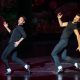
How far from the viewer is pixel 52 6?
21391 millimetres

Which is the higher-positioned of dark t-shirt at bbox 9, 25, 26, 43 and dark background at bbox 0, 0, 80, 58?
dark background at bbox 0, 0, 80, 58

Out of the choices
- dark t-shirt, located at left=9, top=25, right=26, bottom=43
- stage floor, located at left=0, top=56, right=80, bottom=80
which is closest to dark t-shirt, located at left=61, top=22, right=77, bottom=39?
stage floor, located at left=0, top=56, right=80, bottom=80

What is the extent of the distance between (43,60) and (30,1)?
17.8ft

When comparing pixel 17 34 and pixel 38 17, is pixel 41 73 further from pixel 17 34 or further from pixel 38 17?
pixel 38 17

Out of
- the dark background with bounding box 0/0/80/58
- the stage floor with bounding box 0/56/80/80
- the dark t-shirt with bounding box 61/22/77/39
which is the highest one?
the dark background with bounding box 0/0/80/58

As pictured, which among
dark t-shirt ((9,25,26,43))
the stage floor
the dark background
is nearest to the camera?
the stage floor

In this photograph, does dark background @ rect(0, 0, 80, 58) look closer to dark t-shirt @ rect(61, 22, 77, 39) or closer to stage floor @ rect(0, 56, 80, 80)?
stage floor @ rect(0, 56, 80, 80)

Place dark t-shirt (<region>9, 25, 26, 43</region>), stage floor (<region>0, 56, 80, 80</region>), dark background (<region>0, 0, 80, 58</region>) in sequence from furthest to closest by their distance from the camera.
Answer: dark background (<region>0, 0, 80, 58</region>)
dark t-shirt (<region>9, 25, 26, 43</region>)
stage floor (<region>0, 56, 80, 80</region>)

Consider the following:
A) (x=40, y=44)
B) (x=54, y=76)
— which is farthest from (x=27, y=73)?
(x=40, y=44)

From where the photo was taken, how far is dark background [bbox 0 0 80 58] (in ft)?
69.5

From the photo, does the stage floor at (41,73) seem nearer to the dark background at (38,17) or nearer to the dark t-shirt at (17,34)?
the dark t-shirt at (17,34)

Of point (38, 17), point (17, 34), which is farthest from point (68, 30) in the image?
point (38, 17)

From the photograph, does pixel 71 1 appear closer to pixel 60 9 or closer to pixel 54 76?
pixel 60 9

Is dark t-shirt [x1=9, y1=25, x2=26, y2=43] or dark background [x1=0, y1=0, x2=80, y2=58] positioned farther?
dark background [x1=0, y1=0, x2=80, y2=58]
